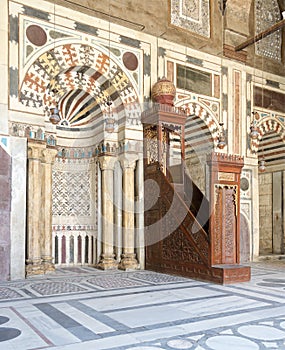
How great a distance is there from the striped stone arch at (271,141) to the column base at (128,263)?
3692mm

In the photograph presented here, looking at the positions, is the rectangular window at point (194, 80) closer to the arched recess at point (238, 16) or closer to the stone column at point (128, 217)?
the arched recess at point (238, 16)

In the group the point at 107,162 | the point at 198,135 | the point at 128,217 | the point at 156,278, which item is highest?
the point at 198,135

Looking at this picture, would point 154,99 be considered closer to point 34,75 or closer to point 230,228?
point 34,75

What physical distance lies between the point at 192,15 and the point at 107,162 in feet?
11.6

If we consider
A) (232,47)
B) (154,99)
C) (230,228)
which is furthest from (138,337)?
(232,47)

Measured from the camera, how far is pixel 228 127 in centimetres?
843

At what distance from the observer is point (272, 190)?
10367 millimetres

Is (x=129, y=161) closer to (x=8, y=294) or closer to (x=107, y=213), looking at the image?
(x=107, y=213)

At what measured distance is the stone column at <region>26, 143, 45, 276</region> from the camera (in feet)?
19.2

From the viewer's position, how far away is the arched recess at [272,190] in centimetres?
964

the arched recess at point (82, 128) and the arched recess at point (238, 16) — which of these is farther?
the arched recess at point (238, 16)

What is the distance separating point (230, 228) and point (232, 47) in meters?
4.60

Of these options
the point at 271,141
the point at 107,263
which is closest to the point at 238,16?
the point at 271,141

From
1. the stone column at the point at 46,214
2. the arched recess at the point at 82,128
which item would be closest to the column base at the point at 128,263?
the arched recess at the point at 82,128
